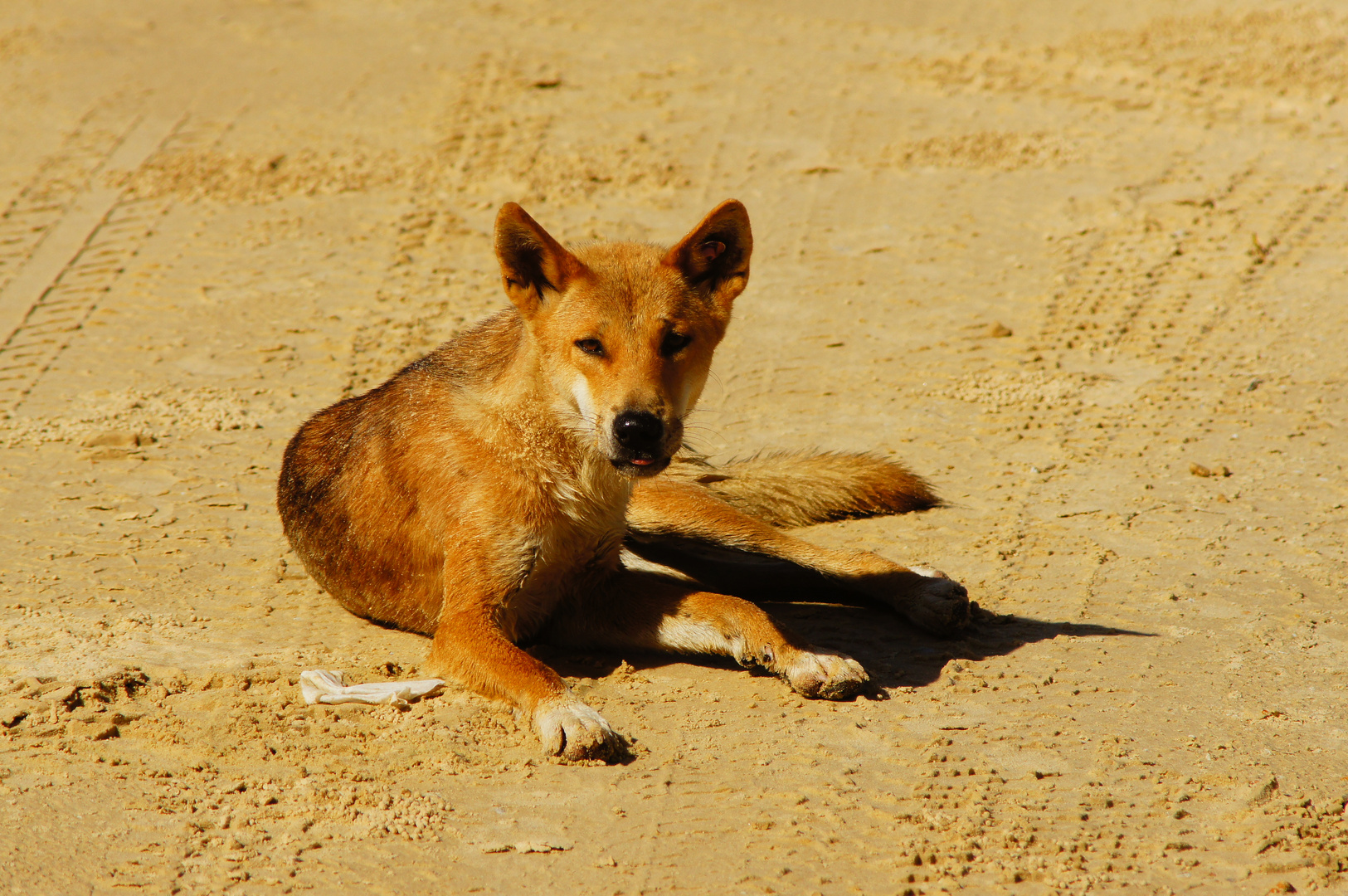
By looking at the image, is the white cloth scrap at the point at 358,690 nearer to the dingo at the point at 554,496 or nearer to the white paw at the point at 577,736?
the dingo at the point at 554,496

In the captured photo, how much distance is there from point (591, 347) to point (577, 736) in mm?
1372

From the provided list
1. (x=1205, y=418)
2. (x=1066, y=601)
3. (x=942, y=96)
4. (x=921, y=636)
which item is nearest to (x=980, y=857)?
(x=921, y=636)

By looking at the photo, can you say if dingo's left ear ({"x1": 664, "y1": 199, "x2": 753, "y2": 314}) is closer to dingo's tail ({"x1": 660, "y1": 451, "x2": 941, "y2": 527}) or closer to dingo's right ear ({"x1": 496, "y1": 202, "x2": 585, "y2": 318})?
dingo's right ear ({"x1": 496, "y1": 202, "x2": 585, "y2": 318})

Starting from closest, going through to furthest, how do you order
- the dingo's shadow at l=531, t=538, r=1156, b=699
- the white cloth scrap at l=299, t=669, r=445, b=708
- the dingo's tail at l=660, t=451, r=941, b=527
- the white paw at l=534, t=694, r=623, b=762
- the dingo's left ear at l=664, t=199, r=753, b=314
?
the white paw at l=534, t=694, r=623, b=762
the white cloth scrap at l=299, t=669, r=445, b=708
the dingo's left ear at l=664, t=199, r=753, b=314
the dingo's shadow at l=531, t=538, r=1156, b=699
the dingo's tail at l=660, t=451, r=941, b=527

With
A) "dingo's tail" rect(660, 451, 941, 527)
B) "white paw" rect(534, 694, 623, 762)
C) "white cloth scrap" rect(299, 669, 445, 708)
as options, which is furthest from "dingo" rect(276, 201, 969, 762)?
"dingo's tail" rect(660, 451, 941, 527)

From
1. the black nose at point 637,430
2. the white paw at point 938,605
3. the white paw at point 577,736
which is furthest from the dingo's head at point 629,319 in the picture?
the white paw at point 938,605

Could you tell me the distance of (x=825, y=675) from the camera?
174 inches

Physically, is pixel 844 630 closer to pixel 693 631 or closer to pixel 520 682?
pixel 693 631

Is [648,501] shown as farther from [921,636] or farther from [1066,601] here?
[1066,601]

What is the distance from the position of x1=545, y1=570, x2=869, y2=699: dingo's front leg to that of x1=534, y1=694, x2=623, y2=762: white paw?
71 cm

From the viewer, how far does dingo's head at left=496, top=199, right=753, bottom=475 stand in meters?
4.32

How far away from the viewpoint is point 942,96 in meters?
10.7

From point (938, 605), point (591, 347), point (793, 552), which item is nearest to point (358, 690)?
point (591, 347)

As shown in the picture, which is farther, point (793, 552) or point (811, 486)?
point (811, 486)
